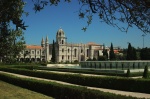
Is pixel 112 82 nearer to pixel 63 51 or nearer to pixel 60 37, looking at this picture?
pixel 60 37

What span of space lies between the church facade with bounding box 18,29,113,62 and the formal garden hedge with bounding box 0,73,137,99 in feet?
271

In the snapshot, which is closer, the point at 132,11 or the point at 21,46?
the point at 132,11

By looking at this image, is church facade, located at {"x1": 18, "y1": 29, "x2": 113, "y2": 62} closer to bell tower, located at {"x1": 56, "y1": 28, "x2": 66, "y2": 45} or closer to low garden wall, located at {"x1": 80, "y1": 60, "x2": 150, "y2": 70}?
bell tower, located at {"x1": 56, "y1": 28, "x2": 66, "y2": 45}

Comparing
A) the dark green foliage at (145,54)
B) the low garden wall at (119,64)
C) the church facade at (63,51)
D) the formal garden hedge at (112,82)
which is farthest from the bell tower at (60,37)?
the formal garden hedge at (112,82)

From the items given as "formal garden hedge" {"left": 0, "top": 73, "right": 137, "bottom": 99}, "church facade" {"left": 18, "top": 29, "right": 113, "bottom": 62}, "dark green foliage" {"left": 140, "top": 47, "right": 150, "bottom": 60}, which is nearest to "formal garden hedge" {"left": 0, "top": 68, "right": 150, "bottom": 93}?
"formal garden hedge" {"left": 0, "top": 73, "right": 137, "bottom": 99}

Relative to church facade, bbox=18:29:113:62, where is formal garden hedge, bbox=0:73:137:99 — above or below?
below

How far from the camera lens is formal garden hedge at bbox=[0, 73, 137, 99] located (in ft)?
30.2

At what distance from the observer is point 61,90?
39.4 ft

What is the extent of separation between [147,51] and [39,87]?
5868cm

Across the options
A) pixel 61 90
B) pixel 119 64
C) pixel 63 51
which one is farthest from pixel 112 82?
pixel 63 51

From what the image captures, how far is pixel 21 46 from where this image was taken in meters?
14.1

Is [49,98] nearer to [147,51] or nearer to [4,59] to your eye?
[4,59]

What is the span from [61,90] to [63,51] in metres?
90.9

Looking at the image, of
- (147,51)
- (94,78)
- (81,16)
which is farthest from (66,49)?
(81,16)
